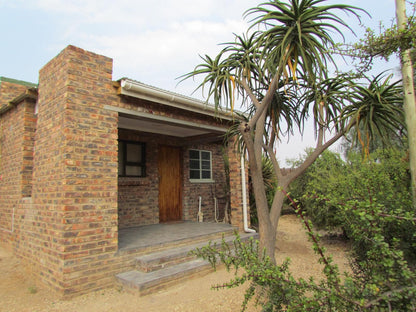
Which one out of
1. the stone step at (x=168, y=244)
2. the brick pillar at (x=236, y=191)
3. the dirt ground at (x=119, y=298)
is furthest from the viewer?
the brick pillar at (x=236, y=191)

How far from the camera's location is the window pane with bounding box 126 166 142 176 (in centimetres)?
747

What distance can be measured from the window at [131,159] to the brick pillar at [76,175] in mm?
2479

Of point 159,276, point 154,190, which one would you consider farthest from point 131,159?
point 159,276

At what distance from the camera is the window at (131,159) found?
733 centimetres

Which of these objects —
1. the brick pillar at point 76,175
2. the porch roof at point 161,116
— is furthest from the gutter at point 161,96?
the brick pillar at point 76,175

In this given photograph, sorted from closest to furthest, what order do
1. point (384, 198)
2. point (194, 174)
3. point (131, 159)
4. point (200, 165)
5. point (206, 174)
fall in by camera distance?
point (384, 198)
point (131, 159)
point (194, 174)
point (200, 165)
point (206, 174)

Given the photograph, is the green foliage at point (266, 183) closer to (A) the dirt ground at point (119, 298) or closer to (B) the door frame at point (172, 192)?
(B) the door frame at point (172, 192)

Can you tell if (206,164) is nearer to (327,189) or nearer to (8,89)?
(327,189)

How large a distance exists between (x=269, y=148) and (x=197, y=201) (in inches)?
203

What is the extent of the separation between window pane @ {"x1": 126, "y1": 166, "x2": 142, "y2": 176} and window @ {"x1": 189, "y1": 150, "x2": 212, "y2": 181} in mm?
1821

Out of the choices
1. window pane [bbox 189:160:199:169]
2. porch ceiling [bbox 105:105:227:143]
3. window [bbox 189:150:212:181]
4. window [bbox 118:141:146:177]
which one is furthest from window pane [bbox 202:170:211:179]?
window [bbox 118:141:146:177]

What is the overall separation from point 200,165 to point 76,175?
17.7 ft

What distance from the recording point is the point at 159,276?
429 centimetres

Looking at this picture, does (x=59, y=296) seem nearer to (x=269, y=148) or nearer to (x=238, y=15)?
(x=269, y=148)
